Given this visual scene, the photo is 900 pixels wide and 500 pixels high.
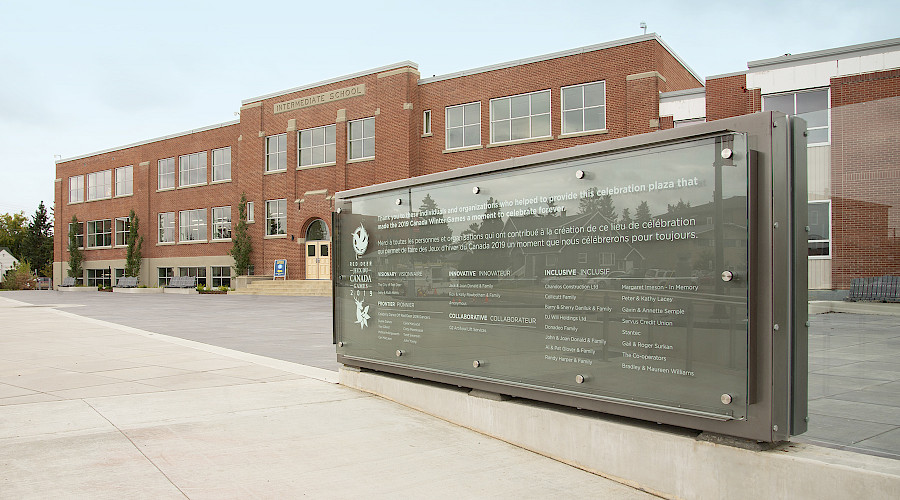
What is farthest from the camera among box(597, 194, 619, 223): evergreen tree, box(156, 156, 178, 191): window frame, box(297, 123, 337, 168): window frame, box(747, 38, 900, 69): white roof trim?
box(156, 156, 178, 191): window frame

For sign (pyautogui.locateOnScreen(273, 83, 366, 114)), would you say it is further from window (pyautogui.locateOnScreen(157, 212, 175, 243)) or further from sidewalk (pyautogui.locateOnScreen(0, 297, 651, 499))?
sidewalk (pyautogui.locateOnScreen(0, 297, 651, 499))

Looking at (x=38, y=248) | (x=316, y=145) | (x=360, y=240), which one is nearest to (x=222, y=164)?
(x=316, y=145)

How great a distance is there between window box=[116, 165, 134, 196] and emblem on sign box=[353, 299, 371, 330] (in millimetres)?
49457

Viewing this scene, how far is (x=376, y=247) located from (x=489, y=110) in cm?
2558

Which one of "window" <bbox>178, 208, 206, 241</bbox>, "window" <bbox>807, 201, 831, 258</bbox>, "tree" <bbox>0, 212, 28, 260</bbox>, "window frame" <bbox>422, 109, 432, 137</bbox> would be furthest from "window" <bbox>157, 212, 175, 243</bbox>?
"tree" <bbox>0, 212, 28, 260</bbox>

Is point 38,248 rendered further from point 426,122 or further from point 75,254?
point 426,122

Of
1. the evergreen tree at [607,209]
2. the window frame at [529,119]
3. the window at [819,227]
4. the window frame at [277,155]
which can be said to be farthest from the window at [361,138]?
the window at [819,227]

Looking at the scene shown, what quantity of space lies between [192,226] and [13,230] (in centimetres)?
8542

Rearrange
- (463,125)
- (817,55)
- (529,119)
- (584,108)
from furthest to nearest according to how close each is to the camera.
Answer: (463,125)
(529,119)
(584,108)
(817,55)

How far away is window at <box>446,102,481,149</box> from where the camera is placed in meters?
32.8

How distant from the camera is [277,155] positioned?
40875 mm

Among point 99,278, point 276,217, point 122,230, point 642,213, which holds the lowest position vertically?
point 99,278

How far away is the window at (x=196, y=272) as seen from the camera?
4628 centimetres

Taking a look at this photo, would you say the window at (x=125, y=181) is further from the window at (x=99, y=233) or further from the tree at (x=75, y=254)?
the tree at (x=75, y=254)
